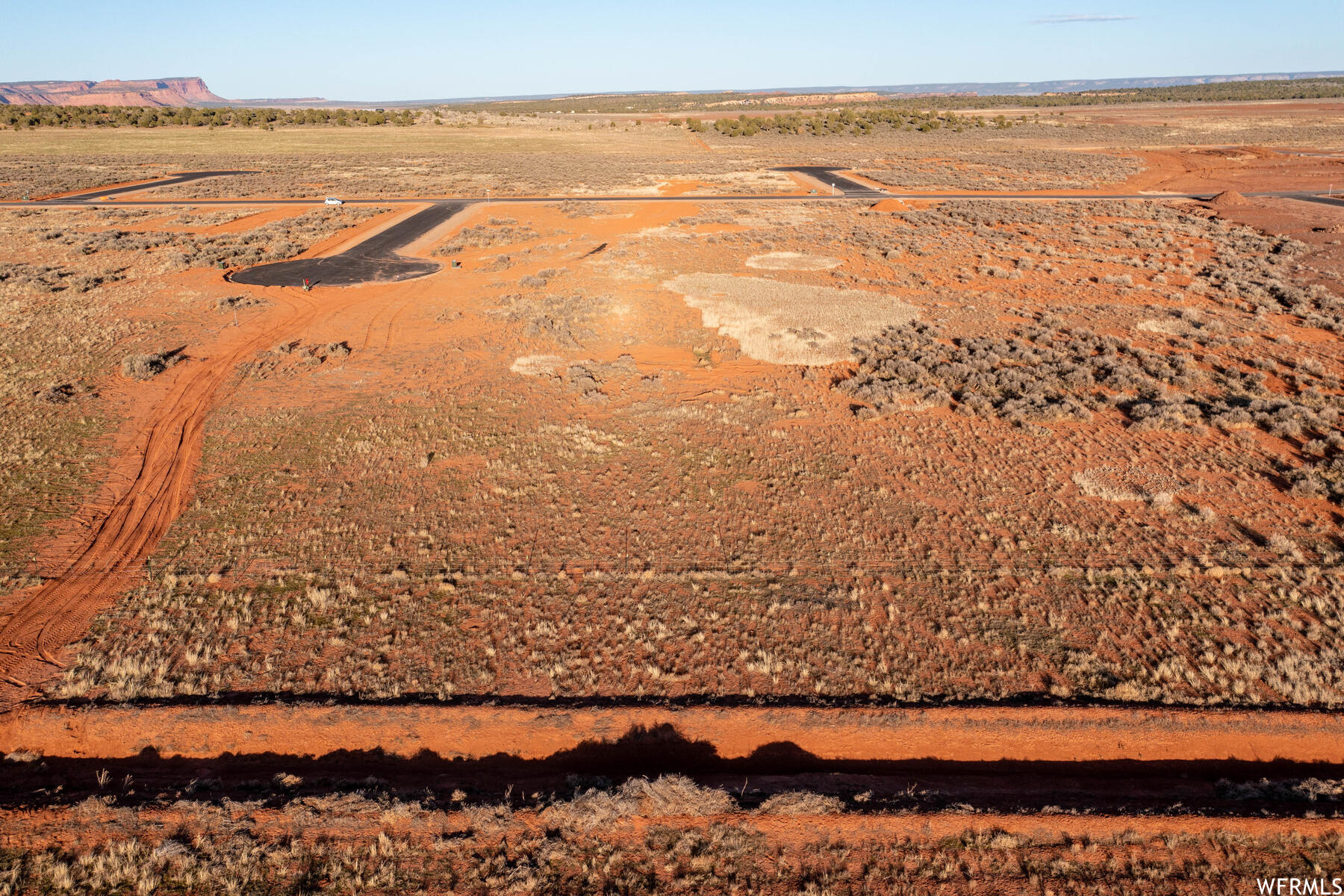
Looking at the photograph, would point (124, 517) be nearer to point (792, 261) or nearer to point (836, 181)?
point (792, 261)

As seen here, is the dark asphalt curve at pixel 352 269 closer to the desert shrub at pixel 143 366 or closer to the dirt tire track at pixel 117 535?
A: the desert shrub at pixel 143 366

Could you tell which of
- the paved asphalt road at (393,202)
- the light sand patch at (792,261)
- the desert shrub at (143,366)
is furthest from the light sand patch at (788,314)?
the desert shrub at (143,366)

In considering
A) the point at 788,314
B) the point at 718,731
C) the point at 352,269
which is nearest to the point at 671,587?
the point at 718,731

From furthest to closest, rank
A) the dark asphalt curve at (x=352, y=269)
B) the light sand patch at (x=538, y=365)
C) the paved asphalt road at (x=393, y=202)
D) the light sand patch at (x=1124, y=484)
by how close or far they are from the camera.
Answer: the paved asphalt road at (x=393, y=202) → the dark asphalt curve at (x=352, y=269) → the light sand patch at (x=538, y=365) → the light sand patch at (x=1124, y=484)

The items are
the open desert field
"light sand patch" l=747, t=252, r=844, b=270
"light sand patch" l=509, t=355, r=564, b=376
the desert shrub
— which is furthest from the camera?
"light sand patch" l=747, t=252, r=844, b=270

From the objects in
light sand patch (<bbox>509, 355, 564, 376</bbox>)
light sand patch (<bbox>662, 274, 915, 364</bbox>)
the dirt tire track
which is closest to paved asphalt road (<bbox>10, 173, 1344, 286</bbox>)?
the dirt tire track

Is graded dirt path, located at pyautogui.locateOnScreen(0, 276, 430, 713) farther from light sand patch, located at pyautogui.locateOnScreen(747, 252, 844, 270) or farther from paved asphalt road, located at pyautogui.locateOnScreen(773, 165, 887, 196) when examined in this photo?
paved asphalt road, located at pyautogui.locateOnScreen(773, 165, 887, 196)

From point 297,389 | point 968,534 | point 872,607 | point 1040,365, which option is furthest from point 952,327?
point 297,389
